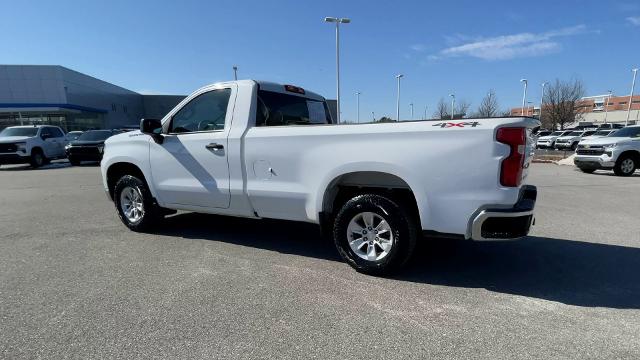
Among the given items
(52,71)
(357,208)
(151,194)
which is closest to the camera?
(357,208)

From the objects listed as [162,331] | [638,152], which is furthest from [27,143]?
[638,152]

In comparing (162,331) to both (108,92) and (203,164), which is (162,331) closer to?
(203,164)

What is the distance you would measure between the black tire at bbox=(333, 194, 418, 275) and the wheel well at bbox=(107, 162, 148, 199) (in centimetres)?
325

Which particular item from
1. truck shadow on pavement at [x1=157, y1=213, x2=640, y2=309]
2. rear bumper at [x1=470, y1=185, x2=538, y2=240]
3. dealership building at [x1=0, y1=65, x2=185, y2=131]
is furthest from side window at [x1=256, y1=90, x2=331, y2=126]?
dealership building at [x1=0, y1=65, x2=185, y2=131]

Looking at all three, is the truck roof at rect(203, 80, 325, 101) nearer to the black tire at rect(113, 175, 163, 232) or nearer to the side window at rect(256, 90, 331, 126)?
the side window at rect(256, 90, 331, 126)

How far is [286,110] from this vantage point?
525cm

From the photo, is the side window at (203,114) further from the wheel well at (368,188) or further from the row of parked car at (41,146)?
the row of parked car at (41,146)

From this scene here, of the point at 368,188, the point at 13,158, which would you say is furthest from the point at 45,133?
the point at 368,188

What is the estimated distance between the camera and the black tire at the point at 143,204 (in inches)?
225

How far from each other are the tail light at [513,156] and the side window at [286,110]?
2671 mm

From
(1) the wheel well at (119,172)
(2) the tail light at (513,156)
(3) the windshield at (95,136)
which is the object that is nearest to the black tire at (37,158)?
(3) the windshield at (95,136)

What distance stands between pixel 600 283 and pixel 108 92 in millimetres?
62689

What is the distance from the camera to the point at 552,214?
7.01 m

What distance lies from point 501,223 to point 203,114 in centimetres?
371
